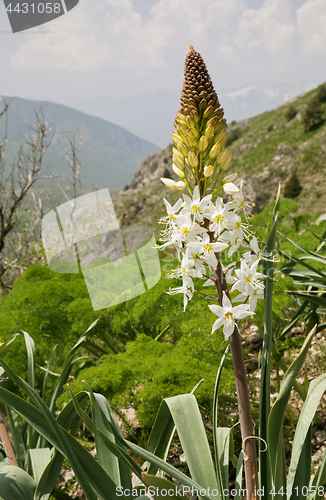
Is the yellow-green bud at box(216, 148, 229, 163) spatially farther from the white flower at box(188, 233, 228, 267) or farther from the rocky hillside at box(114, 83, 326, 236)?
the rocky hillside at box(114, 83, 326, 236)

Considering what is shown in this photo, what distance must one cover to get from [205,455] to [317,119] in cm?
4276

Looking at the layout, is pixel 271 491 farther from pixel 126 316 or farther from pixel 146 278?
pixel 146 278

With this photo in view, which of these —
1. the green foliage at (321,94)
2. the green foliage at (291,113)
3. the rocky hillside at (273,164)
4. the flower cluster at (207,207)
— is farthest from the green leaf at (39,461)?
the green foliage at (291,113)

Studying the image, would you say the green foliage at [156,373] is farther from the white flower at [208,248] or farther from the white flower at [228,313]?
the white flower at [208,248]

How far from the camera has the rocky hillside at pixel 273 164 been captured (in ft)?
93.8

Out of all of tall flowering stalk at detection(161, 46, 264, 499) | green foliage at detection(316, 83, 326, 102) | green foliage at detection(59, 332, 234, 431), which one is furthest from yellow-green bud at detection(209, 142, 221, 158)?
green foliage at detection(316, 83, 326, 102)

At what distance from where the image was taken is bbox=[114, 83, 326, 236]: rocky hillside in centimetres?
2859

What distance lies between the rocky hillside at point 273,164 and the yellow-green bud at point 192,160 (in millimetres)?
22055

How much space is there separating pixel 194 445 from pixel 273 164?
3989 centimetres

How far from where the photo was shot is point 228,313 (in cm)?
134

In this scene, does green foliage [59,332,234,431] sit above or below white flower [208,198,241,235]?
below

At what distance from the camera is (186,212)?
1413mm

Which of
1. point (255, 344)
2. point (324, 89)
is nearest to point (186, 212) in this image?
point (255, 344)

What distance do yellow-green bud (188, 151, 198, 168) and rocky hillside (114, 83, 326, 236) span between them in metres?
22.1
